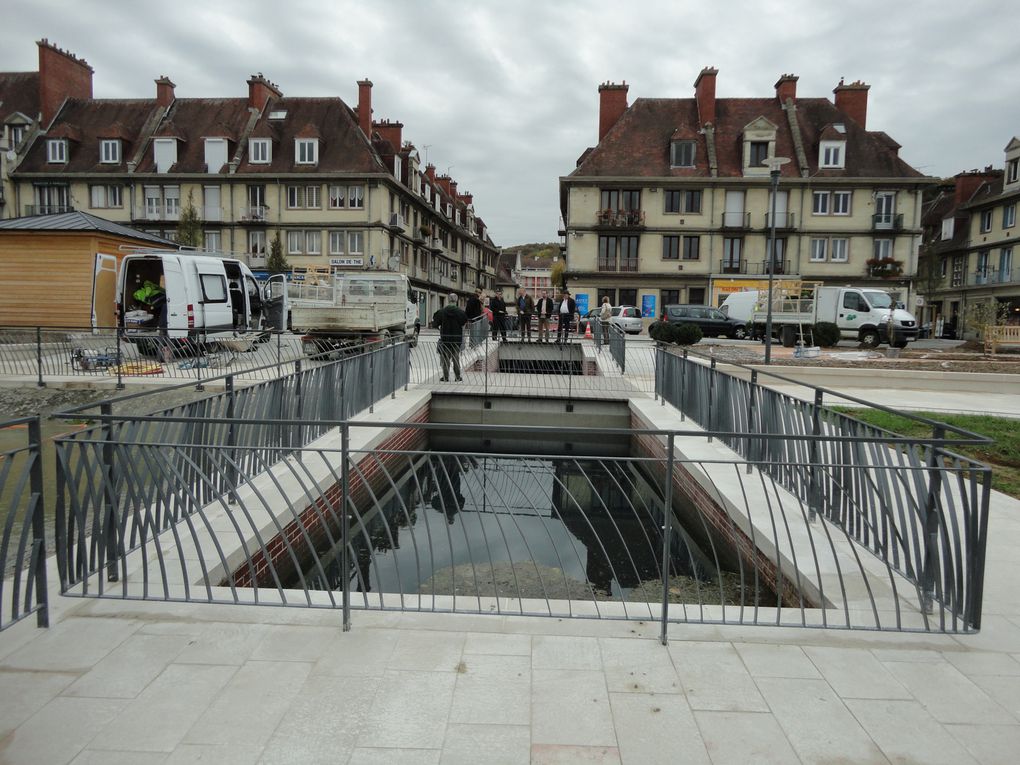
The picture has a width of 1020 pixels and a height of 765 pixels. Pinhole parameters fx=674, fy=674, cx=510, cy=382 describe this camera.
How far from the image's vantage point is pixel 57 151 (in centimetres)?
3994

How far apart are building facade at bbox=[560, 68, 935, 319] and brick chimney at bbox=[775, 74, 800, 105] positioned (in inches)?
71.8

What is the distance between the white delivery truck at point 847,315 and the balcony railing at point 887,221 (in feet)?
52.0

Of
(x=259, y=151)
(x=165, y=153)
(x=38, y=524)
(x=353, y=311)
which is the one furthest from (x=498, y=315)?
(x=165, y=153)

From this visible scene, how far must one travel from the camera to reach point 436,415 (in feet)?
44.3

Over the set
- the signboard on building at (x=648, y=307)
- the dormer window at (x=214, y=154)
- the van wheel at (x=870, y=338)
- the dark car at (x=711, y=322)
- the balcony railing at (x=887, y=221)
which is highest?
the dormer window at (x=214, y=154)

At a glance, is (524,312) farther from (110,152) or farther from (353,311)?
(110,152)

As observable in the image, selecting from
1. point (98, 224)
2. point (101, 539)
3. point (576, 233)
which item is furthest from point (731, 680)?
point (576, 233)

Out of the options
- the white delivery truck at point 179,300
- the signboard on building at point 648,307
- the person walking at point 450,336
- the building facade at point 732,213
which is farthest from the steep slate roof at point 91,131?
the person walking at point 450,336

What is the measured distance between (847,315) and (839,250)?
642 inches

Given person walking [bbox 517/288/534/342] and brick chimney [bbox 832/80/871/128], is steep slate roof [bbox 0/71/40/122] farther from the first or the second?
A: brick chimney [bbox 832/80/871/128]

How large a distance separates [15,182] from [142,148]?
766cm

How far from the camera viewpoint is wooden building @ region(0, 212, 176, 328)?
17.1 metres

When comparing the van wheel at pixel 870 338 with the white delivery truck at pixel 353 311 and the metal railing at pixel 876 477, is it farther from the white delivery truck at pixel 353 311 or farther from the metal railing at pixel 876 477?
the metal railing at pixel 876 477

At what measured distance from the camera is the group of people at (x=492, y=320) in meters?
14.1
